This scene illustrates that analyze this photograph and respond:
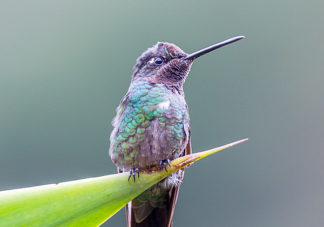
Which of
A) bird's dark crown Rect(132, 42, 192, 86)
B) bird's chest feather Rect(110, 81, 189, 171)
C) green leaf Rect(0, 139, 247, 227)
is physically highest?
bird's dark crown Rect(132, 42, 192, 86)

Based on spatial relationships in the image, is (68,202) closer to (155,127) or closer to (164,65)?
(155,127)

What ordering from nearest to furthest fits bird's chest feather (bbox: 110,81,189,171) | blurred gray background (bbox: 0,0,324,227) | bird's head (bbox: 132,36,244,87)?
bird's chest feather (bbox: 110,81,189,171) → bird's head (bbox: 132,36,244,87) → blurred gray background (bbox: 0,0,324,227)

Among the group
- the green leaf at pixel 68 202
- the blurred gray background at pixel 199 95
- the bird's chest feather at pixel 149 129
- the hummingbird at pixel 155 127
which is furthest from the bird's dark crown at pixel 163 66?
the blurred gray background at pixel 199 95

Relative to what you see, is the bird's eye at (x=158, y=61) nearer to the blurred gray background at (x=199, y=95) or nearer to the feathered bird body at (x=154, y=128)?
the feathered bird body at (x=154, y=128)

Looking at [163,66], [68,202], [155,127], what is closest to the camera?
[68,202]

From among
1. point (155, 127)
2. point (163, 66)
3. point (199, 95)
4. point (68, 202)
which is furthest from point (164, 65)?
point (199, 95)

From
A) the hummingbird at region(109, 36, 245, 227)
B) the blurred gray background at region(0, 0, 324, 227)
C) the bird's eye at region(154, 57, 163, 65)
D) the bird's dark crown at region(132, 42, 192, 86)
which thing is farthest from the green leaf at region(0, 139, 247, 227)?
the blurred gray background at region(0, 0, 324, 227)

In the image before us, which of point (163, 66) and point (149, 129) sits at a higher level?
point (163, 66)

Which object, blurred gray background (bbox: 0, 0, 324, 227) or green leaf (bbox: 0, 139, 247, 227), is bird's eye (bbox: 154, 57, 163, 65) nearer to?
green leaf (bbox: 0, 139, 247, 227)
